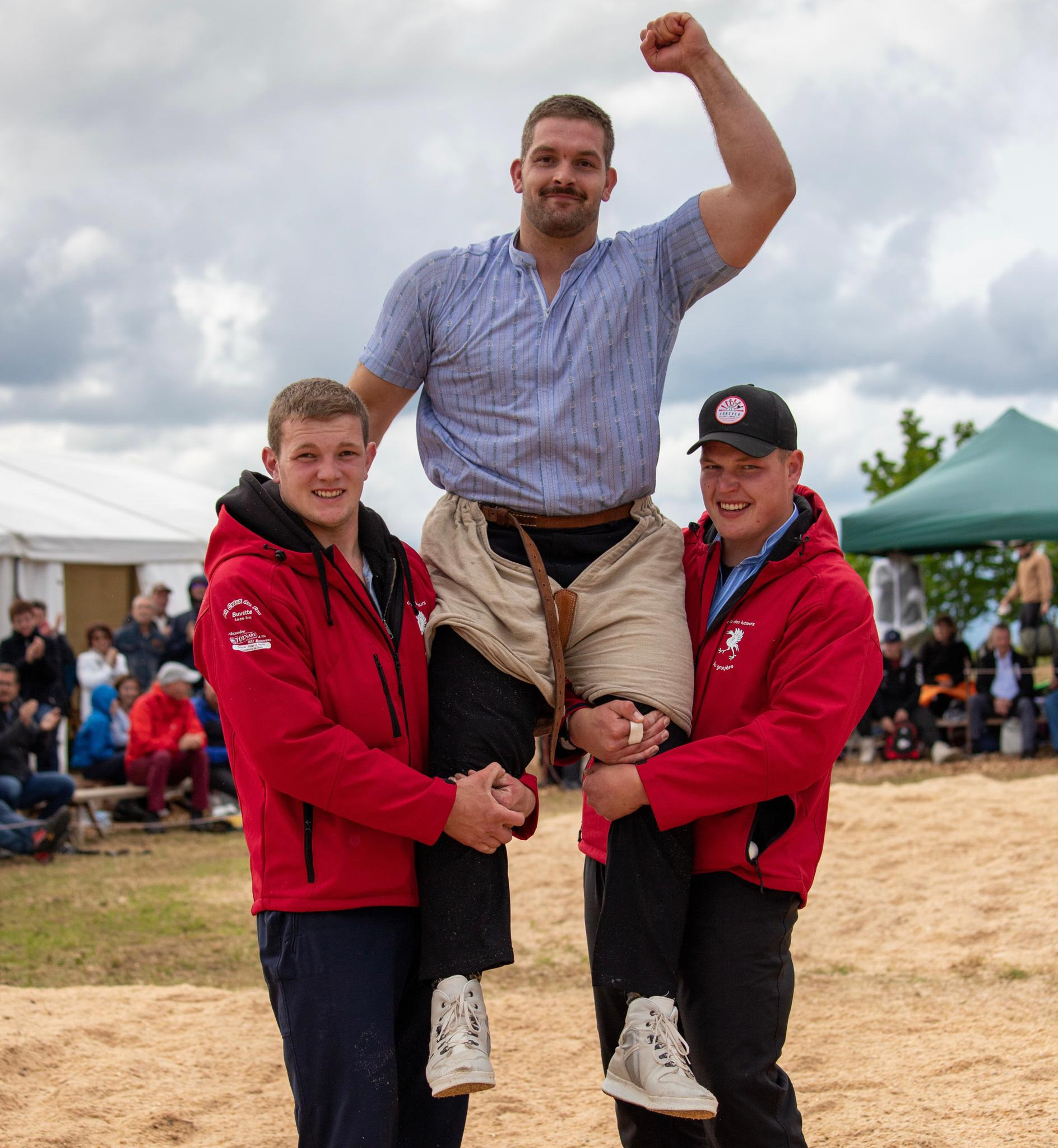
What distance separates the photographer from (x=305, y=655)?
8.64 ft

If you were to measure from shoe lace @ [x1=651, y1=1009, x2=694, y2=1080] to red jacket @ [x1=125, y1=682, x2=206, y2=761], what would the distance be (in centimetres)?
853

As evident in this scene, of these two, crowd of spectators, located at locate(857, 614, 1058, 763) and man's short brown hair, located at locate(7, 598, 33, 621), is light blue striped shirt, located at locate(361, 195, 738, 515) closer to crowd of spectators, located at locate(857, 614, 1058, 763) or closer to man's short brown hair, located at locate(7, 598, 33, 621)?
man's short brown hair, located at locate(7, 598, 33, 621)

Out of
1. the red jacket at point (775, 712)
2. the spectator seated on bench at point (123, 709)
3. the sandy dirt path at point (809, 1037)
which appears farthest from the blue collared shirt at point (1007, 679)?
the red jacket at point (775, 712)

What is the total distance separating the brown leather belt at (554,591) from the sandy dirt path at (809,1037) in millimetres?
1992

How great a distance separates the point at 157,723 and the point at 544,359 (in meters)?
8.57

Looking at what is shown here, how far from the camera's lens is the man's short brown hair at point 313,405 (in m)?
2.72

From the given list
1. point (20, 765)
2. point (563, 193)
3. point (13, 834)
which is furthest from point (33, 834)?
point (563, 193)

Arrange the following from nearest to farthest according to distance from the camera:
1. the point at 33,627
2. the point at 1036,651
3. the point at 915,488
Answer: the point at 33,627, the point at 1036,651, the point at 915,488

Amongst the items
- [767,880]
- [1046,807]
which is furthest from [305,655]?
[1046,807]

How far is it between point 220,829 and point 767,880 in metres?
8.51

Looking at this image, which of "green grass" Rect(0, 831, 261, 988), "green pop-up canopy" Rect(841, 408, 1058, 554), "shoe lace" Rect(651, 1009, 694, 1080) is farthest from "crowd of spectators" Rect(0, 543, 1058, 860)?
"shoe lace" Rect(651, 1009, 694, 1080)

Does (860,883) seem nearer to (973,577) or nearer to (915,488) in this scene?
(915,488)

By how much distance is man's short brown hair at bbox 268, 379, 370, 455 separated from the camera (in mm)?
2721

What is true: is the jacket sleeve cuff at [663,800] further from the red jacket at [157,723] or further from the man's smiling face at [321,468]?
the red jacket at [157,723]
